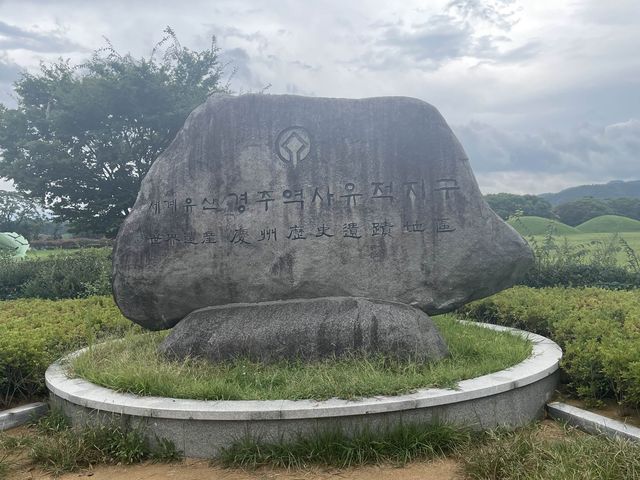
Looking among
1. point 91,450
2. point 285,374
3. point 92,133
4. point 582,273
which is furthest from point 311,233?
point 92,133

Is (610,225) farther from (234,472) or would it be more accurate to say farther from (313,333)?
(234,472)

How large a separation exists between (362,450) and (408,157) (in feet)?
8.71

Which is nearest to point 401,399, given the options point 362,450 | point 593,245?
point 362,450

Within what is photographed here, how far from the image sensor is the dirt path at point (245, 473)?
3670 millimetres

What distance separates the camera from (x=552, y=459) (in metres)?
3.57

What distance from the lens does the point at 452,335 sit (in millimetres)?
6203

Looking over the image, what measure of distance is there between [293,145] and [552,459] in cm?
331

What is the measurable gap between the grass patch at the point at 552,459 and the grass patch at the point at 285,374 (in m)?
0.69

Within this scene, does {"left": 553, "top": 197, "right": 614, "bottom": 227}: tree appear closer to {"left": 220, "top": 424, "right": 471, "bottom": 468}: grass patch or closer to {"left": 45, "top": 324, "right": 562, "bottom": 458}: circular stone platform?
{"left": 45, "top": 324, "right": 562, "bottom": 458}: circular stone platform

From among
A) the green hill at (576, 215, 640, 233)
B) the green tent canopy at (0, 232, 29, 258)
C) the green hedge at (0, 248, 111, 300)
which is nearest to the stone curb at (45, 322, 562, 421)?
the green hedge at (0, 248, 111, 300)

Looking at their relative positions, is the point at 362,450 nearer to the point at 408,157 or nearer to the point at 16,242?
the point at 408,157

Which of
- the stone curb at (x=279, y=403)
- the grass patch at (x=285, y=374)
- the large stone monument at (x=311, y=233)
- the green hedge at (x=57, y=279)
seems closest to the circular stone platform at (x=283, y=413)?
the stone curb at (x=279, y=403)

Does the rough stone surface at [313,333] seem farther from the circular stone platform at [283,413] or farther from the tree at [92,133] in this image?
the tree at [92,133]

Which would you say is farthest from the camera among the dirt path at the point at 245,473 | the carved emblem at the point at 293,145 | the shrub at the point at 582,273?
the shrub at the point at 582,273
